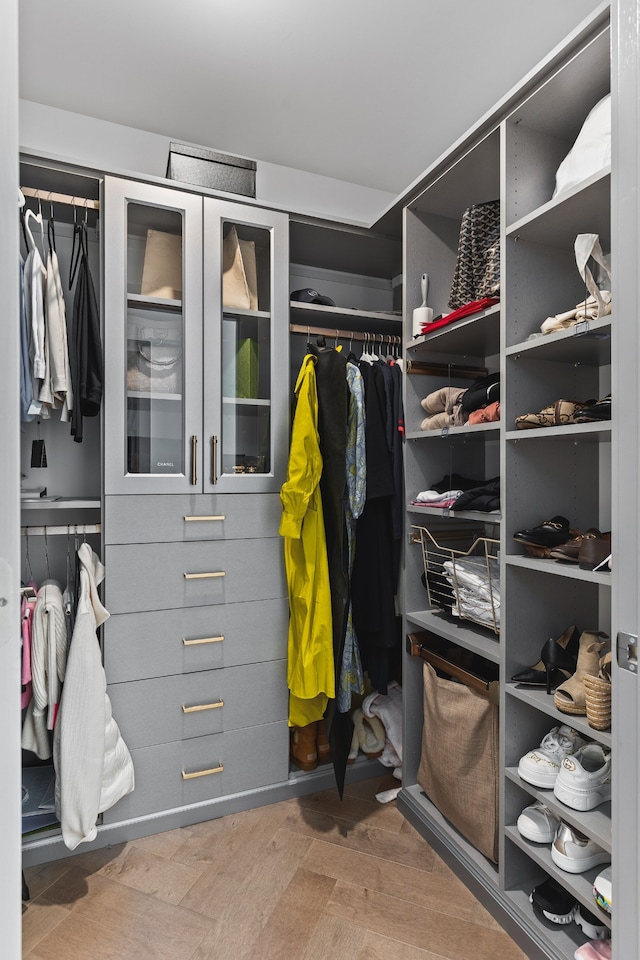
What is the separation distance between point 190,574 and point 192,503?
0.25 metres

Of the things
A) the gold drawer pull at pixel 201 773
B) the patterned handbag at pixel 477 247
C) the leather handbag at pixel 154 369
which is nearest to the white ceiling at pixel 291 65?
the patterned handbag at pixel 477 247

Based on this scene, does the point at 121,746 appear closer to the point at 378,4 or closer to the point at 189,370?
the point at 189,370

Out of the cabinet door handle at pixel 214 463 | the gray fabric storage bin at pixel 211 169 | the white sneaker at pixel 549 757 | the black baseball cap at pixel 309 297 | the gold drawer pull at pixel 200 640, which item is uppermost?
the gray fabric storage bin at pixel 211 169

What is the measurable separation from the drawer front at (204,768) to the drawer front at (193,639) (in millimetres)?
270

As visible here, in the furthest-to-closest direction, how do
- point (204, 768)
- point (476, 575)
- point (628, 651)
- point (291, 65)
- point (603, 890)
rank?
point (204, 768) < point (291, 65) < point (476, 575) < point (603, 890) < point (628, 651)

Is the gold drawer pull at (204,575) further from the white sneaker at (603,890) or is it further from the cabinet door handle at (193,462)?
the white sneaker at (603,890)

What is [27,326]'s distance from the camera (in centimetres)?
176

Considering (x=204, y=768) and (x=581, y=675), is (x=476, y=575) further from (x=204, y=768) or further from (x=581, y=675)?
(x=204, y=768)

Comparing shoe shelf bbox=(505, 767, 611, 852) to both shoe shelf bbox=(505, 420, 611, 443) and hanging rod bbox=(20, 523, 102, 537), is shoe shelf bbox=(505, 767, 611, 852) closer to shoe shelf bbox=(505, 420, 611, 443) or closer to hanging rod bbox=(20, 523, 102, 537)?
shoe shelf bbox=(505, 420, 611, 443)

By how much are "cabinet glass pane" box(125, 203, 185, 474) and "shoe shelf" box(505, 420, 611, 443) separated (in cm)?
113

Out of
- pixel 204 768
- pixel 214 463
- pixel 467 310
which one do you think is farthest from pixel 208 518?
pixel 467 310

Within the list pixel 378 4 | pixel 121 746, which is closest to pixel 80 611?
pixel 121 746

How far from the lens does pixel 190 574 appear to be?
6.55 feet

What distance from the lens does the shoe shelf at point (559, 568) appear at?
1.29 m
